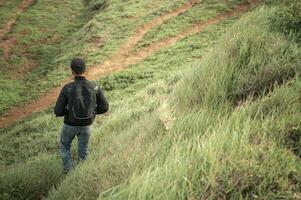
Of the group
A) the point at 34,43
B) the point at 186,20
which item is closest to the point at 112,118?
the point at 186,20

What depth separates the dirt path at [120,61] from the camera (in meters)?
16.9

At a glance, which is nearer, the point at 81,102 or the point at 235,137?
the point at 235,137

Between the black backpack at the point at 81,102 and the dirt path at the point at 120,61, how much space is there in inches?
410

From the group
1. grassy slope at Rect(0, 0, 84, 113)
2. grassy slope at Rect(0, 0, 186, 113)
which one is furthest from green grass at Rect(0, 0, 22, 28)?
grassy slope at Rect(0, 0, 186, 113)

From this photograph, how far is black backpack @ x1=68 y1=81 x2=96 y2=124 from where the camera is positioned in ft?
20.2

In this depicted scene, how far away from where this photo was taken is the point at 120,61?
1873 cm

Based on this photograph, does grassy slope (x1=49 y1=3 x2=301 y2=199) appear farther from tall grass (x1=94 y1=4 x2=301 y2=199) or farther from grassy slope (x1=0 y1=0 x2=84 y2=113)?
grassy slope (x1=0 y1=0 x2=84 y2=113)

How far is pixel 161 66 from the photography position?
51.6ft

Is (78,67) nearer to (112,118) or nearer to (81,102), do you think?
(81,102)

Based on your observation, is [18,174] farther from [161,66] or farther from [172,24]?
[172,24]

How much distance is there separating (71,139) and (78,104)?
0.71 meters

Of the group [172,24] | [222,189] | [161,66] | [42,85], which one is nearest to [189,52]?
[161,66]

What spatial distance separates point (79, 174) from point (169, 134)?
1314 mm

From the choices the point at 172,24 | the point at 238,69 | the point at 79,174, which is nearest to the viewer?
the point at 79,174
